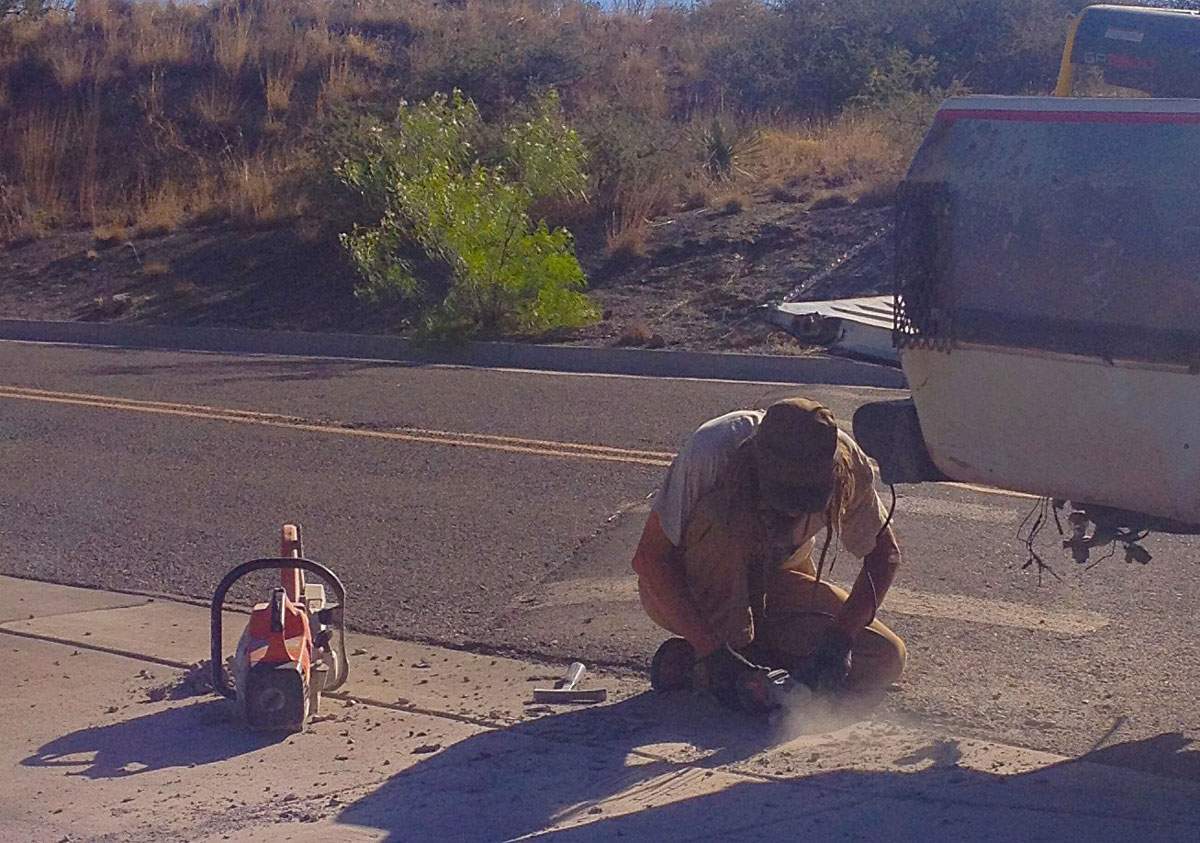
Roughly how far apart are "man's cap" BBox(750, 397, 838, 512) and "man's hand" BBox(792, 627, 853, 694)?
20.9 inches

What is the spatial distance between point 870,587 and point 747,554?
380 mm

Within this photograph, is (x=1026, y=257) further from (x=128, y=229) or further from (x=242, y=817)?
(x=128, y=229)

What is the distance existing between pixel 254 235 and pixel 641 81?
33.9 ft

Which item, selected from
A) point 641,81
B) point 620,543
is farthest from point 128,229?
point 620,543

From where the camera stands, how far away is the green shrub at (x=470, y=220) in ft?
53.5

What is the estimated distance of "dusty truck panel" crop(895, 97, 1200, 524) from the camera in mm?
3705

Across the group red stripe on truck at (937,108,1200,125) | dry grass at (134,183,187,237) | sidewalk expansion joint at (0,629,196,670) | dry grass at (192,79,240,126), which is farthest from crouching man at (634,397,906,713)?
dry grass at (192,79,240,126)

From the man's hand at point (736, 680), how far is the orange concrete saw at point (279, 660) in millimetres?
1271

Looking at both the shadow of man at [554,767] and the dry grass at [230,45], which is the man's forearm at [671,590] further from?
the dry grass at [230,45]

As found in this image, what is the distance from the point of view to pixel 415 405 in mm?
11977

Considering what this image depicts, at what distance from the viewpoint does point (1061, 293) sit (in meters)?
3.83

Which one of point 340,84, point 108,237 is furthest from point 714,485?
point 340,84

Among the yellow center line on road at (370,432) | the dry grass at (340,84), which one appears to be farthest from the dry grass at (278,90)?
the yellow center line on road at (370,432)

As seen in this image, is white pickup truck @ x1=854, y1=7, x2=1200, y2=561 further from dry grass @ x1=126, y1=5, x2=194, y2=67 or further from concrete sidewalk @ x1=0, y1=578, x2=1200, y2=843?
dry grass @ x1=126, y1=5, x2=194, y2=67
